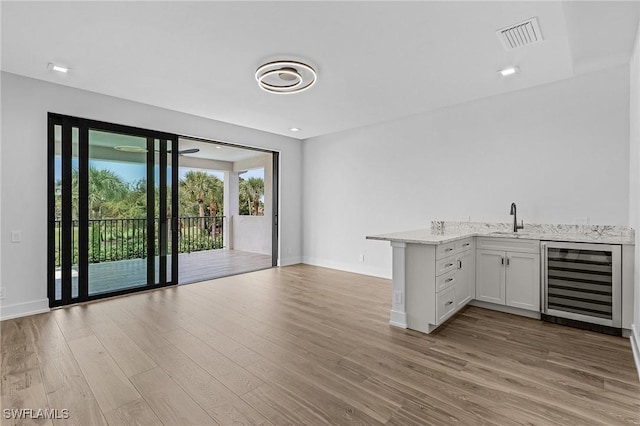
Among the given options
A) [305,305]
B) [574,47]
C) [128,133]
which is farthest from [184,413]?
[574,47]

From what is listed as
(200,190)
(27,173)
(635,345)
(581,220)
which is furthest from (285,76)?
(200,190)

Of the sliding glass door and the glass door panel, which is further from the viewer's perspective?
the glass door panel

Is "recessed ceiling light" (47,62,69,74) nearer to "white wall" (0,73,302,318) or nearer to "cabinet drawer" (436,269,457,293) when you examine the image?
"white wall" (0,73,302,318)

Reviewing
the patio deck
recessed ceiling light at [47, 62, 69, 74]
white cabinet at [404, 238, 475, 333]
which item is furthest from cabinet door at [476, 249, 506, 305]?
recessed ceiling light at [47, 62, 69, 74]

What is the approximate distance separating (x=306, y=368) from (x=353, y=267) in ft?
12.3

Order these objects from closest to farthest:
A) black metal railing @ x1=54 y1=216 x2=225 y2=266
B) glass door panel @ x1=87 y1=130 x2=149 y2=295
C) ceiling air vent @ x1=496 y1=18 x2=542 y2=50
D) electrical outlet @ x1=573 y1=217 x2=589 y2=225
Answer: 1. ceiling air vent @ x1=496 y1=18 x2=542 y2=50
2. electrical outlet @ x1=573 y1=217 x2=589 y2=225
3. black metal railing @ x1=54 y1=216 x2=225 y2=266
4. glass door panel @ x1=87 y1=130 x2=149 y2=295

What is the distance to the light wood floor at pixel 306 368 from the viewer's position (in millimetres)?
1880

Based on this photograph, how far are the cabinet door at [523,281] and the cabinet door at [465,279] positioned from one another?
0.38 metres

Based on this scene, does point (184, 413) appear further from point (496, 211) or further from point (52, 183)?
point (496, 211)

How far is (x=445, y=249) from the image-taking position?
129 inches

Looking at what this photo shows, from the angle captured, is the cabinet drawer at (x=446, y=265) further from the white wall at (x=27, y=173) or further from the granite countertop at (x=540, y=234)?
the white wall at (x=27, y=173)

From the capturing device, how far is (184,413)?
1855 mm

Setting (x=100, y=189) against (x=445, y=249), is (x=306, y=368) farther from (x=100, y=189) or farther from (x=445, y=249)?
(x=100, y=189)

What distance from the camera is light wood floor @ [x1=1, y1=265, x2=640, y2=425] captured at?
6.17ft
